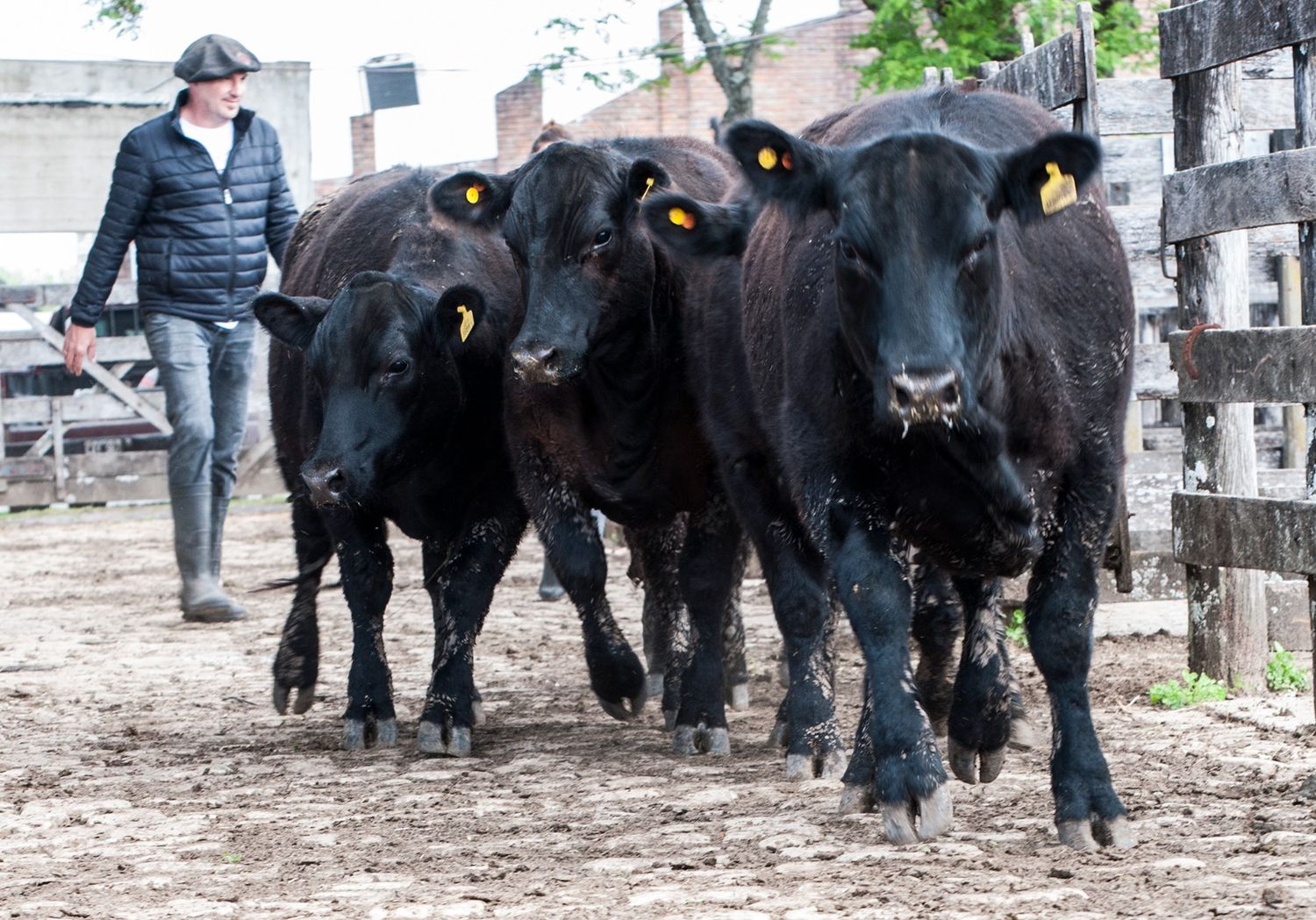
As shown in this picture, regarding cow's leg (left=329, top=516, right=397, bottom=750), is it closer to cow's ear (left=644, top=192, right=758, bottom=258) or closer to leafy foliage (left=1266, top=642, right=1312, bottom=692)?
cow's ear (left=644, top=192, right=758, bottom=258)

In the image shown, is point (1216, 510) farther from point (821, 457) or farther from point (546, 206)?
point (546, 206)

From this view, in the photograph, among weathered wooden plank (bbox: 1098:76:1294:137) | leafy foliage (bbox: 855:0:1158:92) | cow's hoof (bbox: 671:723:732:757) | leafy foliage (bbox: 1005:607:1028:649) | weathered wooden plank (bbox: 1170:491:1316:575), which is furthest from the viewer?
leafy foliage (bbox: 855:0:1158:92)

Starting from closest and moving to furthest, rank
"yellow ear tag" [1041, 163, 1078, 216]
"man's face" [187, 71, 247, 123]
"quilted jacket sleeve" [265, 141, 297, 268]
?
"yellow ear tag" [1041, 163, 1078, 216]
"man's face" [187, 71, 247, 123]
"quilted jacket sleeve" [265, 141, 297, 268]

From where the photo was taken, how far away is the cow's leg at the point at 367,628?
6.65 meters

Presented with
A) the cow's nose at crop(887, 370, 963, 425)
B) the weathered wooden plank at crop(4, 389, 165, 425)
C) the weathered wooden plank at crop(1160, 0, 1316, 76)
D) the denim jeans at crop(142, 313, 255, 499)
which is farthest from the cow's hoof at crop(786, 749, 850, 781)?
the weathered wooden plank at crop(4, 389, 165, 425)

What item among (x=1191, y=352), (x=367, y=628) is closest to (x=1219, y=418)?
(x=1191, y=352)

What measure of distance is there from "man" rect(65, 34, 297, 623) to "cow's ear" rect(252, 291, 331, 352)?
259 cm

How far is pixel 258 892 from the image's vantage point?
4312 millimetres

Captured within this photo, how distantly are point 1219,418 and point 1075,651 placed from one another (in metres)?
2.36

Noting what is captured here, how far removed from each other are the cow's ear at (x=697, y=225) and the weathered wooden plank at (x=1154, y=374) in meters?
3.26

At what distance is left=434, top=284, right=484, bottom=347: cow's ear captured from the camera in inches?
261

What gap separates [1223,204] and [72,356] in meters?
6.21

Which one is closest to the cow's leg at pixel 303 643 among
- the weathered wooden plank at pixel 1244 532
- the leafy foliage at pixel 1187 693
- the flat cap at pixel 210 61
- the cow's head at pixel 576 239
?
the cow's head at pixel 576 239

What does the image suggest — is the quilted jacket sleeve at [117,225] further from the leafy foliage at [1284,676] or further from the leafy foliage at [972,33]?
the leafy foliage at [972,33]
